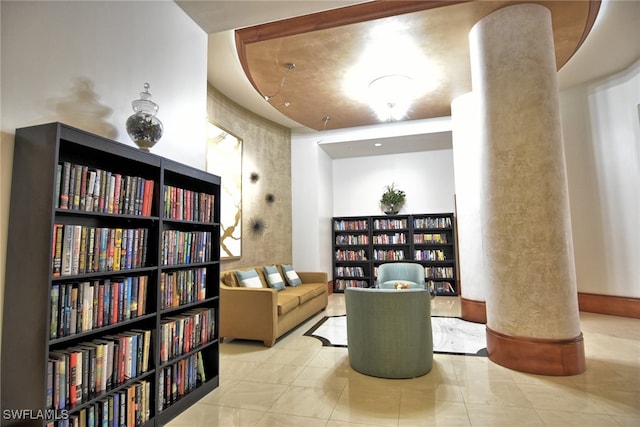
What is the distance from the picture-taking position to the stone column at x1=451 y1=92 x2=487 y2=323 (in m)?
5.00

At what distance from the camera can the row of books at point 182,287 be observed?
2.38m

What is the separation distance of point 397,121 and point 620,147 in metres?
3.54

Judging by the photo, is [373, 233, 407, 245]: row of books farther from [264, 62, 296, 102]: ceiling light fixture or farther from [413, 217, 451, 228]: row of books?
[264, 62, 296, 102]: ceiling light fixture

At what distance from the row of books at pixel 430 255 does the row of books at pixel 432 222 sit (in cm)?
55

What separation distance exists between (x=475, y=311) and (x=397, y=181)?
12.0ft

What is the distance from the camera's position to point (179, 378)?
99.2 inches

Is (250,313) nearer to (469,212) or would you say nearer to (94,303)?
(94,303)

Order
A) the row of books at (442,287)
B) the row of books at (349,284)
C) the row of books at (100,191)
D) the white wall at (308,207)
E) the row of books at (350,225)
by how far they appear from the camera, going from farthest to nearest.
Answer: the row of books at (350,225) < the row of books at (349,284) < the row of books at (442,287) < the white wall at (308,207) < the row of books at (100,191)

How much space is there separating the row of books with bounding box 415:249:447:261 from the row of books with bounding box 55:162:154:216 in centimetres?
621

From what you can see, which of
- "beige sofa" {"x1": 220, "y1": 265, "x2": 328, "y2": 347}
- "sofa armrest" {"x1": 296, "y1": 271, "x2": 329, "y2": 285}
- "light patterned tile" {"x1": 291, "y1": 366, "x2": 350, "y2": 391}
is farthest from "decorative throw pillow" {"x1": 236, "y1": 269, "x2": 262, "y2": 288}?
"light patterned tile" {"x1": 291, "y1": 366, "x2": 350, "y2": 391}

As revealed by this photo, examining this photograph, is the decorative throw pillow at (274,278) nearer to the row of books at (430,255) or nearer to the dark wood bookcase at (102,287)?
the dark wood bookcase at (102,287)

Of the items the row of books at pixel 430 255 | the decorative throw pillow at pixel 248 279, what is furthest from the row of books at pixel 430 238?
the decorative throw pillow at pixel 248 279

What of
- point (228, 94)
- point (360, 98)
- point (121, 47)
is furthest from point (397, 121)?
point (121, 47)

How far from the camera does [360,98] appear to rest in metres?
5.57
